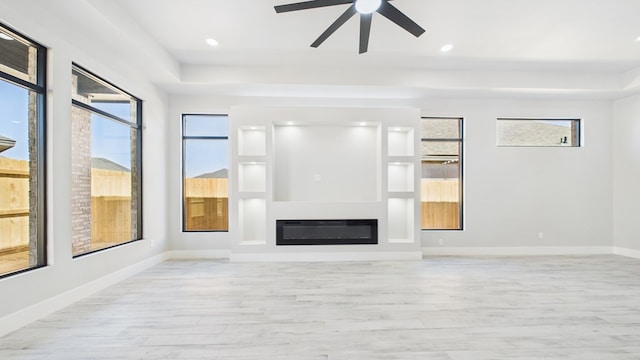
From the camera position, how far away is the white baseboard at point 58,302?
2568mm

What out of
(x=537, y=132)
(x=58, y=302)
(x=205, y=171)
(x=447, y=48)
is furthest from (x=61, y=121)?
(x=537, y=132)

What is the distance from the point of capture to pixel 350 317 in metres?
2.85

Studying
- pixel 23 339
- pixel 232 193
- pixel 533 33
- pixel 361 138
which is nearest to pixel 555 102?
pixel 533 33

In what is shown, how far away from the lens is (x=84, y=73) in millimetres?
3555

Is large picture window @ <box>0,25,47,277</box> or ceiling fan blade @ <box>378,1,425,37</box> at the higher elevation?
ceiling fan blade @ <box>378,1,425,37</box>

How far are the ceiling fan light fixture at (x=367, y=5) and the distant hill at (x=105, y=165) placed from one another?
12.2 feet

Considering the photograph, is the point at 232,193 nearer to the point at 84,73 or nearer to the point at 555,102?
the point at 84,73

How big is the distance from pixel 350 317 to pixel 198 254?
3.63 metres

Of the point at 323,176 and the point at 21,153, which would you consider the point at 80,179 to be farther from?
the point at 323,176

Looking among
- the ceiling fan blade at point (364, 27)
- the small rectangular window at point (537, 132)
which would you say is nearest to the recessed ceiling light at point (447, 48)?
the ceiling fan blade at point (364, 27)

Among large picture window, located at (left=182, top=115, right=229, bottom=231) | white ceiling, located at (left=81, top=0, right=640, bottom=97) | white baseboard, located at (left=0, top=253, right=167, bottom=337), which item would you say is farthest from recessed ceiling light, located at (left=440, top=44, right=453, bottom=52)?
white baseboard, located at (left=0, top=253, right=167, bottom=337)

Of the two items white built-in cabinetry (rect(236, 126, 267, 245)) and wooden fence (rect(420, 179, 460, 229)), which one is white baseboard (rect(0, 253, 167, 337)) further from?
wooden fence (rect(420, 179, 460, 229))

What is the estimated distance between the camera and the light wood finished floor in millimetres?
2287

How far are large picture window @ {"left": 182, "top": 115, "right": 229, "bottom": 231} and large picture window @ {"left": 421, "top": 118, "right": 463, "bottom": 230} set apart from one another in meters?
3.84
